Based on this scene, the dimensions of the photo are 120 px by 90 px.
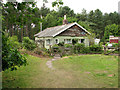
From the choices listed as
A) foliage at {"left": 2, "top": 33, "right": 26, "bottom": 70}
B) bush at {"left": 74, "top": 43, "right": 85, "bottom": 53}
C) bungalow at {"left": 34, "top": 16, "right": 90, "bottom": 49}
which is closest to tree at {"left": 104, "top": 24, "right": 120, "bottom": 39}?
bungalow at {"left": 34, "top": 16, "right": 90, "bottom": 49}

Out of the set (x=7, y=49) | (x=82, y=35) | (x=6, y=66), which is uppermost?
(x=82, y=35)

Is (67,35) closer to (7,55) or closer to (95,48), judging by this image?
(95,48)

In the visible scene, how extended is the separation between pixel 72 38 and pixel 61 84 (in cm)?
1743

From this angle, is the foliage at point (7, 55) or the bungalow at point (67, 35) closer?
the foliage at point (7, 55)

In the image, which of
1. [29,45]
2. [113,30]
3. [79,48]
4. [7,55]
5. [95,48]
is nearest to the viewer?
[7,55]

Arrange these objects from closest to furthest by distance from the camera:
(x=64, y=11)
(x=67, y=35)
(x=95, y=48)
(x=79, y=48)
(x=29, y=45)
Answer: (x=64, y=11) < (x=29, y=45) < (x=79, y=48) < (x=95, y=48) < (x=67, y=35)

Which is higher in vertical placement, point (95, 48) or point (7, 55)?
point (7, 55)

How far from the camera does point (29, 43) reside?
1817 centimetres

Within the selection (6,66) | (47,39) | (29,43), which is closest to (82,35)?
(47,39)

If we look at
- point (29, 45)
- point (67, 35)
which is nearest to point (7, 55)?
point (29, 45)

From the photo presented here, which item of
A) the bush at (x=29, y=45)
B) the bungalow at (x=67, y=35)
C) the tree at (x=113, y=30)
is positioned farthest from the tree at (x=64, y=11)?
the tree at (x=113, y=30)

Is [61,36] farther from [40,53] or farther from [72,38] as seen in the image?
[40,53]

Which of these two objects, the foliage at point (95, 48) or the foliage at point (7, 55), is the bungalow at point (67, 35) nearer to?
the foliage at point (95, 48)

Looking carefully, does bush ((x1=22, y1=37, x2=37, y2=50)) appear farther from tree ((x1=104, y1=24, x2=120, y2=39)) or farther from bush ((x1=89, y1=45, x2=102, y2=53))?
tree ((x1=104, y1=24, x2=120, y2=39))
